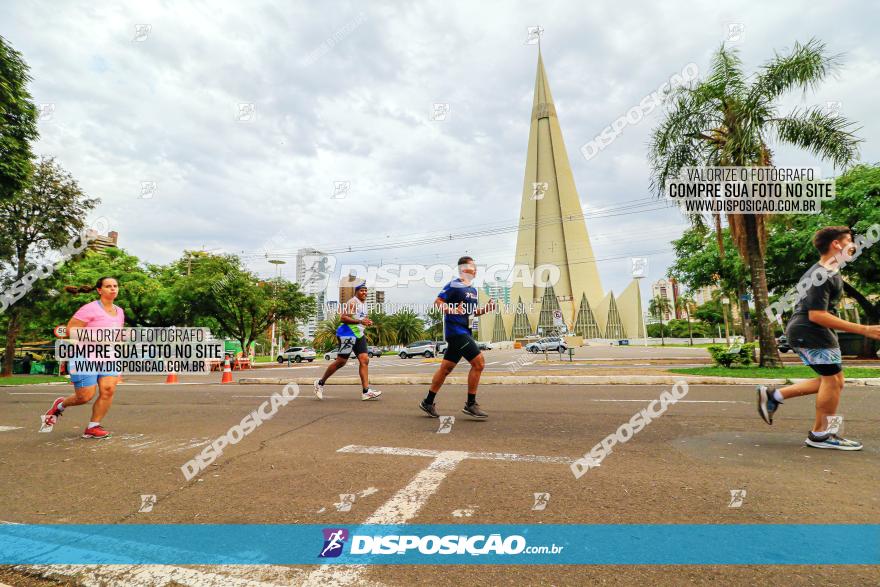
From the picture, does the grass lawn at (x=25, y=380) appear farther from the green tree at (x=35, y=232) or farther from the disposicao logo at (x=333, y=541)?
the disposicao logo at (x=333, y=541)

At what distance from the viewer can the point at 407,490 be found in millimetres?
2832

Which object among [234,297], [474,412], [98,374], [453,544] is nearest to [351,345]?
[474,412]

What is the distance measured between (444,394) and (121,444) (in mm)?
5292

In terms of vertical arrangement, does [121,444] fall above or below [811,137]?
below

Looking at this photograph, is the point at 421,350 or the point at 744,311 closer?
the point at 744,311

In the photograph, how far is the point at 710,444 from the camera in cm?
401

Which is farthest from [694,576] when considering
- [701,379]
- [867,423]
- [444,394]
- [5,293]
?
[5,293]

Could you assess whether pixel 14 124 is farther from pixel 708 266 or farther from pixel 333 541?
pixel 708 266

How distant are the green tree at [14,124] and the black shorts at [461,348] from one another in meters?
12.4

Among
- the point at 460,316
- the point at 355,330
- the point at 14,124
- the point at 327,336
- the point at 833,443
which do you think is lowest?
the point at 327,336

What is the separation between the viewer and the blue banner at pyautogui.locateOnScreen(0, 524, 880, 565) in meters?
1.95

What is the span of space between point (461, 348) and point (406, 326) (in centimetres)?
6632

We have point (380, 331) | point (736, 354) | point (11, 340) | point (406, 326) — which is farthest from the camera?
point (406, 326)

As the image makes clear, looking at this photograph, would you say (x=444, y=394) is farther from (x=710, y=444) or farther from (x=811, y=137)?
(x=811, y=137)
